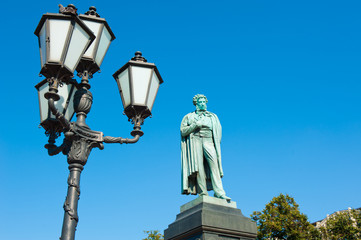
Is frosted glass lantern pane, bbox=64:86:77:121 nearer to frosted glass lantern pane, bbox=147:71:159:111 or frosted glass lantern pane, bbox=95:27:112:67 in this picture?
frosted glass lantern pane, bbox=95:27:112:67

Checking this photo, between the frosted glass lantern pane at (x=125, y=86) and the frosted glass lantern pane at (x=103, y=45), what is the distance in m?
0.44

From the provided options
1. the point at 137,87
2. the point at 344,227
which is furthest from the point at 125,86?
the point at 344,227

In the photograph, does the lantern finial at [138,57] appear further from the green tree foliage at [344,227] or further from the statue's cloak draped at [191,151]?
A: the green tree foliage at [344,227]

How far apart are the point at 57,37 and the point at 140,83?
1678mm

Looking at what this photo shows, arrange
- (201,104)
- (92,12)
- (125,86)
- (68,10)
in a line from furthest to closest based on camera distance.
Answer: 1. (201,104)
2. (92,12)
3. (125,86)
4. (68,10)

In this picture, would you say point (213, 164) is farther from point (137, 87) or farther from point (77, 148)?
point (77, 148)

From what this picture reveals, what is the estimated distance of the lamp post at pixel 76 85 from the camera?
→ 4375 mm

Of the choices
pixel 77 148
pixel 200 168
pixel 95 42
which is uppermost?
pixel 95 42

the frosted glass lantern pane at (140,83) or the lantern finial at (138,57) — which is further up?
the lantern finial at (138,57)

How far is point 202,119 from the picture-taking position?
823 centimetres

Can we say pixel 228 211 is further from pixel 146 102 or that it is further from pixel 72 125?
pixel 72 125

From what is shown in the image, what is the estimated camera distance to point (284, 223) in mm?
25875

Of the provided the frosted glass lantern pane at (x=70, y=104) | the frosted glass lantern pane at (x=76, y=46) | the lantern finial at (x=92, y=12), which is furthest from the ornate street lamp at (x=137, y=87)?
the frosted glass lantern pane at (x=76, y=46)

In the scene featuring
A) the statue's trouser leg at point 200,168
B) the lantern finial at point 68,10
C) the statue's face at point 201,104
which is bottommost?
the statue's trouser leg at point 200,168
